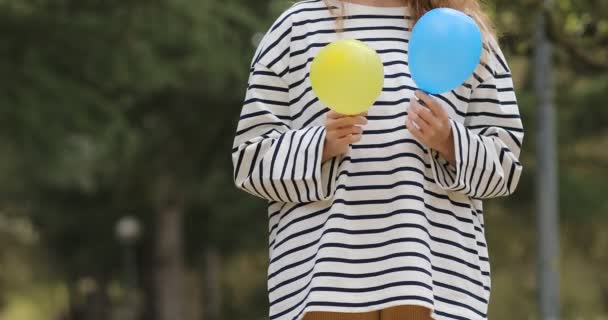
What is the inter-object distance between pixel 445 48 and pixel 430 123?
6.5 inches

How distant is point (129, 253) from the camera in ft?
81.5

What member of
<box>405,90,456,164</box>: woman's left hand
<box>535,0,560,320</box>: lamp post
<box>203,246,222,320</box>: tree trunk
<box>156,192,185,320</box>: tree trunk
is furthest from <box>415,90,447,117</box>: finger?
<box>203,246,222,320</box>: tree trunk

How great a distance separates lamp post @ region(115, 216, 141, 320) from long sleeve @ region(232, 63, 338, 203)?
799 inches

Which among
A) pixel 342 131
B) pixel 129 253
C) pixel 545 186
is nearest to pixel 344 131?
pixel 342 131

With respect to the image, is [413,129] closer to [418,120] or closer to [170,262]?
[418,120]

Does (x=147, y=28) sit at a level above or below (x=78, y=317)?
above

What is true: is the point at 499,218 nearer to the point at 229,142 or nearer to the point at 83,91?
the point at 229,142

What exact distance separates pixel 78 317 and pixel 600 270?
16.0 metres

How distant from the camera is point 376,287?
8.07 feet

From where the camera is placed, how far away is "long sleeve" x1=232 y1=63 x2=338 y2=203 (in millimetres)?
2537

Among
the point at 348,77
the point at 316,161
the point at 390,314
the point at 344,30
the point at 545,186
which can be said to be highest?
the point at 344,30

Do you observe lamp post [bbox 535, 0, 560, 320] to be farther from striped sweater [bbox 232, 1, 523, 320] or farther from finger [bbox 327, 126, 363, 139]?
finger [bbox 327, 126, 363, 139]

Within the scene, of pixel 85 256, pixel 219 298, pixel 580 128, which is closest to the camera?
pixel 580 128

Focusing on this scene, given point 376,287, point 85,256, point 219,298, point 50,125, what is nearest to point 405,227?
point 376,287
